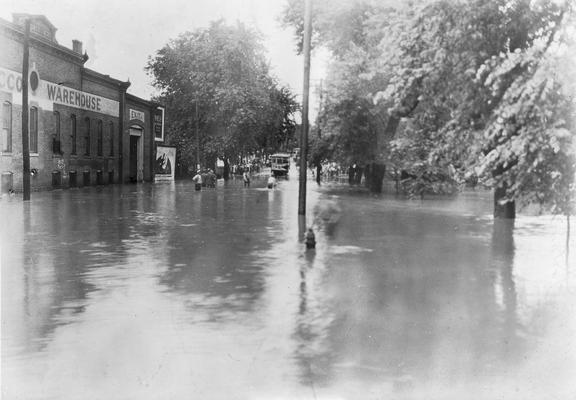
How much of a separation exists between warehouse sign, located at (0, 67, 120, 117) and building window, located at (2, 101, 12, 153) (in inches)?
25.1

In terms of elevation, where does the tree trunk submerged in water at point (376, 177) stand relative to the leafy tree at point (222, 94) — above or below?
below

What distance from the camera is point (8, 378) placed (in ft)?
19.4

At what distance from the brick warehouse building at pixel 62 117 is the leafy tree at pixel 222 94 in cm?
906

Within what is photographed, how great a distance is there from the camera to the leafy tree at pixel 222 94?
63.7m

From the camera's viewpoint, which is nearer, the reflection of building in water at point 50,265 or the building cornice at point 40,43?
the reflection of building in water at point 50,265

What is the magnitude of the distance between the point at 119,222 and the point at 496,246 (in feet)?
35.6

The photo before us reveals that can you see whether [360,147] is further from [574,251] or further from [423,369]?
[423,369]

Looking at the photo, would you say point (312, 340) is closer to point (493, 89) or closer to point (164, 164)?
point (493, 89)

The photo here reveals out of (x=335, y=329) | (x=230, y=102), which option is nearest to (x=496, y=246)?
(x=335, y=329)

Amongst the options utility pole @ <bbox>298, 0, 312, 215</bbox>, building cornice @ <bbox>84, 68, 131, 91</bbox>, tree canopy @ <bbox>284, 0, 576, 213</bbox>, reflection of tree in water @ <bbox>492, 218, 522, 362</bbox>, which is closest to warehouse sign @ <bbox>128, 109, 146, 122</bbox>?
building cornice @ <bbox>84, 68, 131, 91</bbox>

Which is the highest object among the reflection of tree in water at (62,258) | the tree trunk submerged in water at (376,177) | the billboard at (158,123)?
the billboard at (158,123)

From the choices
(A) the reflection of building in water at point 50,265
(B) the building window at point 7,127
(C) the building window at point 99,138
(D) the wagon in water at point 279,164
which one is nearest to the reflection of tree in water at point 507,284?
(A) the reflection of building in water at point 50,265

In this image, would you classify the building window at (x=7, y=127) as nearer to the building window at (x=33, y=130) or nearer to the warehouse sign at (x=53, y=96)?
the warehouse sign at (x=53, y=96)

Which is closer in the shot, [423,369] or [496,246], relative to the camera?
[423,369]
